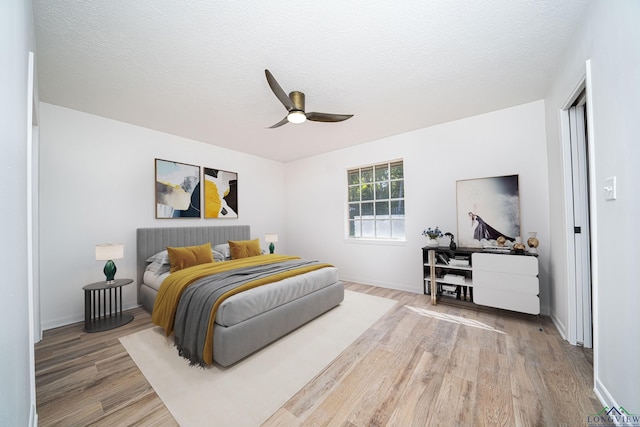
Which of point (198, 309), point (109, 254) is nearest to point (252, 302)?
point (198, 309)

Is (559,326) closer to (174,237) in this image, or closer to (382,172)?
(382,172)

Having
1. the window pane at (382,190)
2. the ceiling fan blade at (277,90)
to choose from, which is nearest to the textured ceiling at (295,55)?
the ceiling fan blade at (277,90)

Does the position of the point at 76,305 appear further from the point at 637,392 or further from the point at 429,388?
the point at 637,392

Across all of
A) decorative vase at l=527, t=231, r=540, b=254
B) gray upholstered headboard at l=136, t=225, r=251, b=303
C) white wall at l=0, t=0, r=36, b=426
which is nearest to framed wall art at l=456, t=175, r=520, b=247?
decorative vase at l=527, t=231, r=540, b=254

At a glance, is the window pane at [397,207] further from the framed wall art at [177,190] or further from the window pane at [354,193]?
the framed wall art at [177,190]

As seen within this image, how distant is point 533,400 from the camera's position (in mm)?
1603

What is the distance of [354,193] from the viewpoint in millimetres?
4922

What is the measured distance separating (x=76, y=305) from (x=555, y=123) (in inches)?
240

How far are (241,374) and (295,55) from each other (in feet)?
9.20

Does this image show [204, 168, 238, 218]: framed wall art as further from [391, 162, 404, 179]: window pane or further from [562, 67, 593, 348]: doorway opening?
[562, 67, 593, 348]: doorway opening

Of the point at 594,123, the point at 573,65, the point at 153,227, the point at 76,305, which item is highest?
the point at 573,65

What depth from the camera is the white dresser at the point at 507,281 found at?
2.73 metres

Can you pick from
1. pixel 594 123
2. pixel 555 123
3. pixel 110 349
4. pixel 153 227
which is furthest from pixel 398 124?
pixel 110 349

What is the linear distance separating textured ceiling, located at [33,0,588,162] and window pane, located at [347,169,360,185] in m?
1.58
